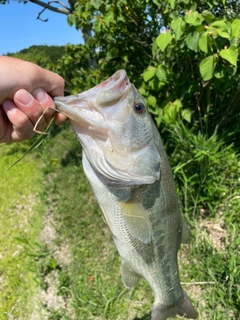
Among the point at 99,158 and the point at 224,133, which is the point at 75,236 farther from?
the point at 99,158

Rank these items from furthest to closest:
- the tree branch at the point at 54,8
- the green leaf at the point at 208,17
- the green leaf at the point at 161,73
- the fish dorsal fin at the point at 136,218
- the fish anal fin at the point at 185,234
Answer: the tree branch at the point at 54,8 < the green leaf at the point at 161,73 < the green leaf at the point at 208,17 < the fish anal fin at the point at 185,234 < the fish dorsal fin at the point at 136,218

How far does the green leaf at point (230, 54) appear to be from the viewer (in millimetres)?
2564

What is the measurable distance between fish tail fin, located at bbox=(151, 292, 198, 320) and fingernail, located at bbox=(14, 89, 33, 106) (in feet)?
4.29

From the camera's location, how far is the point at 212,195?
139 inches

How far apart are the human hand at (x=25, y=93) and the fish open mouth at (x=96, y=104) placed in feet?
0.49

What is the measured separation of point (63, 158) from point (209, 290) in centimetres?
366

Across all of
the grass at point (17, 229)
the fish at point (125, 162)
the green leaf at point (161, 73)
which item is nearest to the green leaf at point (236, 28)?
the green leaf at point (161, 73)

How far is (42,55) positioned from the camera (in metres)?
11.7

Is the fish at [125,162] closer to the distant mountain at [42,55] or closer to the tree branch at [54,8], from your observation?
the tree branch at [54,8]

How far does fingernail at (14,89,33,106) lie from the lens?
60.1 inches

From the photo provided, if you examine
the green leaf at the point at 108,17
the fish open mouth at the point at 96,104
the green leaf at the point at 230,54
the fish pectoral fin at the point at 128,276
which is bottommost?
the fish pectoral fin at the point at 128,276

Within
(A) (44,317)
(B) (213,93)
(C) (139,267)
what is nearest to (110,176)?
(C) (139,267)

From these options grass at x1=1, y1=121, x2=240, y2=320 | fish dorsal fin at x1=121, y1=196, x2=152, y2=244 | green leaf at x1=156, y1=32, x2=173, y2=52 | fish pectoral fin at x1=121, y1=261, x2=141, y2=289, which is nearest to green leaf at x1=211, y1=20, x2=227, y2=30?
green leaf at x1=156, y1=32, x2=173, y2=52

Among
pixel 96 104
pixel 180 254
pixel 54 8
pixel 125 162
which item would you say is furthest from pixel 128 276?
pixel 54 8
